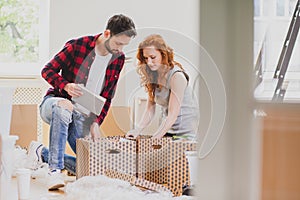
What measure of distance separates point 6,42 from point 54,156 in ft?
4.39

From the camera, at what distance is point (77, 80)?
446cm

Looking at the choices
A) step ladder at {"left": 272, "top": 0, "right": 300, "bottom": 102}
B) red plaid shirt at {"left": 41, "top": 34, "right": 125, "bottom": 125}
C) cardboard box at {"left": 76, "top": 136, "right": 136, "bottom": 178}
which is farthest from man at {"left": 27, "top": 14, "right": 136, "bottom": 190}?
step ladder at {"left": 272, "top": 0, "right": 300, "bottom": 102}

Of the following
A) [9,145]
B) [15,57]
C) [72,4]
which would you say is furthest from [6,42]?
[9,145]

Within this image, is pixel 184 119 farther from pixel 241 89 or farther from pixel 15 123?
pixel 241 89

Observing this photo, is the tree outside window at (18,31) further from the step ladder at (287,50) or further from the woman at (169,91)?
the step ladder at (287,50)

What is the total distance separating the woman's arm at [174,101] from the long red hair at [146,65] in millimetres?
111

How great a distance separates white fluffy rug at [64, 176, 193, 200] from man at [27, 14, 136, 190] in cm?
83

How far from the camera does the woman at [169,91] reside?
4.04m

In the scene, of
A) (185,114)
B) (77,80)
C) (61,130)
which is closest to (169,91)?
(185,114)

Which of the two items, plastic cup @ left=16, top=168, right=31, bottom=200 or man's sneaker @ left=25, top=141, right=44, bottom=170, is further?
man's sneaker @ left=25, top=141, right=44, bottom=170

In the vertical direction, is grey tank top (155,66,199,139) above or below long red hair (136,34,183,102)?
below

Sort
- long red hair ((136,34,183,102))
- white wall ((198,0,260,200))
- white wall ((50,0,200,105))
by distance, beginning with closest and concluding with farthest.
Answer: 1. white wall ((198,0,260,200))
2. long red hair ((136,34,183,102))
3. white wall ((50,0,200,105))

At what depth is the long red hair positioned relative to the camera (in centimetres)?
413

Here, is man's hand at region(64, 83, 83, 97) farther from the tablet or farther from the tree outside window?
the tree outside window
